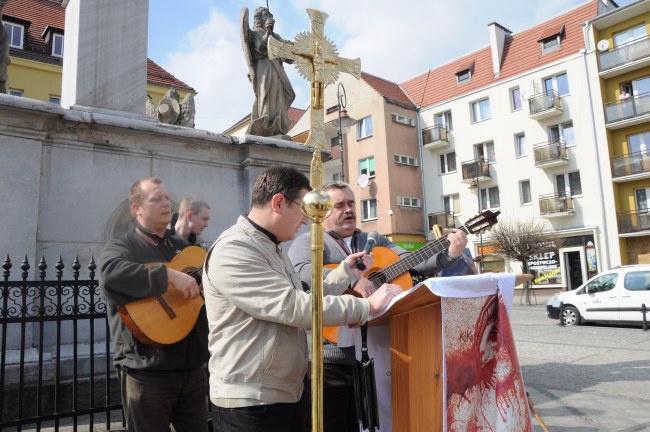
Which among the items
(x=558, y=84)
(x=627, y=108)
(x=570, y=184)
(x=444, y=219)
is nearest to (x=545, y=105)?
(x=558, y=84)

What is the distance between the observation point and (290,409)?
2.11 metres

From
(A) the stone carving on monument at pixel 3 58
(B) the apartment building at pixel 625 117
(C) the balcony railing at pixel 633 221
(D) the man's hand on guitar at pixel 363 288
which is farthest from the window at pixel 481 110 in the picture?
(D) the man's hand on guitar at pixel 363 288

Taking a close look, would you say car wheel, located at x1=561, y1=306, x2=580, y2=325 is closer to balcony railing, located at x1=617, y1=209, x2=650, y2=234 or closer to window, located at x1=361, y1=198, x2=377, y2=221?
balcony railing, located at x1=617, y1=209, x2=650, y2=234

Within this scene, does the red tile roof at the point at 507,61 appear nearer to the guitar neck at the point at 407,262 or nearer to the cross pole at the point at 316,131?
the guitar neck at the point at 407,262

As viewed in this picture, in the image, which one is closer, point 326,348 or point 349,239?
point 326,348

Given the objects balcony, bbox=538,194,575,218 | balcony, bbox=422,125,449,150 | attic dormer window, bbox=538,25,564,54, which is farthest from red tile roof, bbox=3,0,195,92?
attic dormer window, bbox=538,25,564,54

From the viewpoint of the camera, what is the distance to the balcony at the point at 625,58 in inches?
1005

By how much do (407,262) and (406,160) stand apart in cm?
3136

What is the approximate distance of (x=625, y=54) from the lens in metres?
26.1

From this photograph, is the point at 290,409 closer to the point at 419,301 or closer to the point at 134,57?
the point at 419,301

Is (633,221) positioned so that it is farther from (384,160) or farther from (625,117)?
(384,160)

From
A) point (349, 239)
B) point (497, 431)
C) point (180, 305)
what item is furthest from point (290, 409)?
point (349, 239)

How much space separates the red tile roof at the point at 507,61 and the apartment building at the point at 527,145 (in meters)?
0.08

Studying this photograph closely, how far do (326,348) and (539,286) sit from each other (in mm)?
28399
